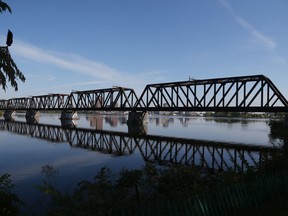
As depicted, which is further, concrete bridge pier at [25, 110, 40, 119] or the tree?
concrete bridge pier at [25, 110, 40, 119]

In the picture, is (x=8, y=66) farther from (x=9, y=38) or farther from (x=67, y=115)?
(x=67, y=115)

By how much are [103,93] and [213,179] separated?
8814cm

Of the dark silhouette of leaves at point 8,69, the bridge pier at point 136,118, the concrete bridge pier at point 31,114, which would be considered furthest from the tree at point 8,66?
the concrete bridge pier at point 31,114

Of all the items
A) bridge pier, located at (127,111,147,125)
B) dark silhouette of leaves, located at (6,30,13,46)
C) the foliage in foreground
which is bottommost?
the foliage in foreground

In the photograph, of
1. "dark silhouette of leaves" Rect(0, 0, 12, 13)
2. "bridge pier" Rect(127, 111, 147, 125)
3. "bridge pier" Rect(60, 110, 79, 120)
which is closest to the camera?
"dark silhouette of leaves" Rect(0, 0, 12, 13)

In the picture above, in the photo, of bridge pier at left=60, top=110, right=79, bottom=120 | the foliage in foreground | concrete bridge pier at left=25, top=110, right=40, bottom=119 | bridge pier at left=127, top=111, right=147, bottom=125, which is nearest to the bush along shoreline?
the foliage in foreground

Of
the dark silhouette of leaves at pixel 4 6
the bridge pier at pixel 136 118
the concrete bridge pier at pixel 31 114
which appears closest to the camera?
the dark silhouette of leaves at pixel 4 6

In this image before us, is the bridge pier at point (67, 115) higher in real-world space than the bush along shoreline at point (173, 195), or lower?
higher

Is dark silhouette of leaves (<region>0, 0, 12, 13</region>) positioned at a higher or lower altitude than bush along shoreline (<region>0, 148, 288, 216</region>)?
higher

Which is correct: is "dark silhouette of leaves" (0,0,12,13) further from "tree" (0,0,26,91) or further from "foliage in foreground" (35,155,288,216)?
"foliage in foreground" (35,155,288,216)

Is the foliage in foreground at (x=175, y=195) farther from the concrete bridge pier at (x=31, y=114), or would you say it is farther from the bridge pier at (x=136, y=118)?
the concrete bridge pier at (x=31, y=114)

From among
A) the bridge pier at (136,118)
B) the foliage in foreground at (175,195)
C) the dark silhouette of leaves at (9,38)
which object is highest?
the dark silhouette of leaves at (9,38)

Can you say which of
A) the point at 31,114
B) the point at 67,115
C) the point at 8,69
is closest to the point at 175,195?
the point at 8,69

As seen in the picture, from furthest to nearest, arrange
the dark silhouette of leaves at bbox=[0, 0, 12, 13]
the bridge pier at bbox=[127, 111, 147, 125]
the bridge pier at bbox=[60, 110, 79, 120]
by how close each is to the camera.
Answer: the bridge pier at bbox=[60, 110, 79, 120]
the bridge pier at bbox=[127, 111, 147, 125]
the dark silhouette of leaves at bbox=[0, 0, 12, 13]
